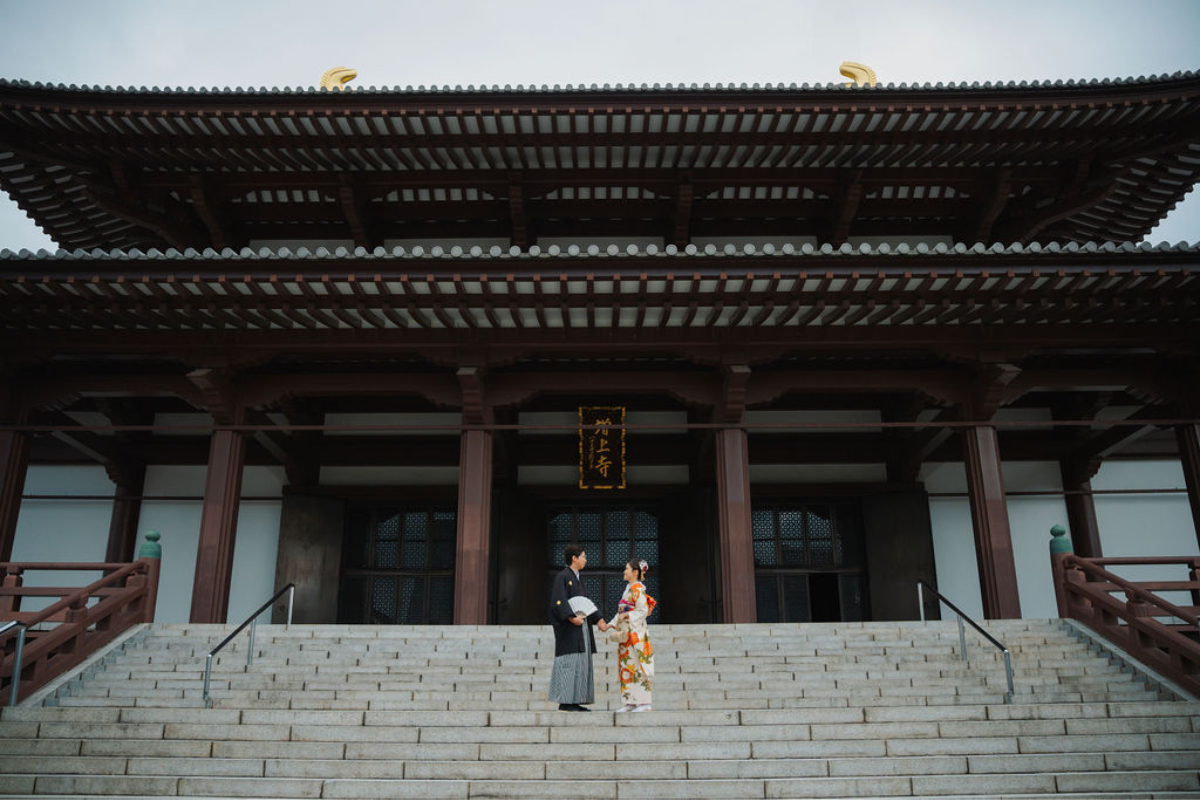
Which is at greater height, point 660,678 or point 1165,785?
point 660,678

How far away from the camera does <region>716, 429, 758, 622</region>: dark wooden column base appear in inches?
392

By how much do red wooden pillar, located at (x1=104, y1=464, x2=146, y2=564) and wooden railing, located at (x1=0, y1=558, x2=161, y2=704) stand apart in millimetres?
3118

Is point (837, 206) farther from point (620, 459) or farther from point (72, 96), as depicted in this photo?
point (72, 96)

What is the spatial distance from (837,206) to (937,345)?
293 cm

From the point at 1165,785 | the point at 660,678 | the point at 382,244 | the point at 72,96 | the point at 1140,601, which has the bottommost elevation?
the point at 1165,785

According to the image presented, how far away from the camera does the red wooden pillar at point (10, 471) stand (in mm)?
10367

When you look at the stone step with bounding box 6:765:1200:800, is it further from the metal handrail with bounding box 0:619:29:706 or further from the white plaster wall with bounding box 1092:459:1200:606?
the white plaster wall with bounding box 1092:459:1200:606

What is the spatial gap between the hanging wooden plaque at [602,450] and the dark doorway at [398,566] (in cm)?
235

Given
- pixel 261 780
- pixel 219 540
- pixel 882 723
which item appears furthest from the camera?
pixel 219 540

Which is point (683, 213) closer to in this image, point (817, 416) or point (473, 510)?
point (817, 416)

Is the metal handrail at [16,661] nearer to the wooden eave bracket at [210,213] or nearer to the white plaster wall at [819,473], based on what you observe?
the wooden eave bracket at [210,213]

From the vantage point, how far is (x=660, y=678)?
771 cm

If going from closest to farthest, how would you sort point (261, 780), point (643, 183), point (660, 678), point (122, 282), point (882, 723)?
point (261, 780), point (882, 723), point (660, 678), point (122, 282), point (643, 183)

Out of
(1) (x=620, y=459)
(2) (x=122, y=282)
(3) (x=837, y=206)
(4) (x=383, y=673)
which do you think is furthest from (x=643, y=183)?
(4) (x=383, y=673)
